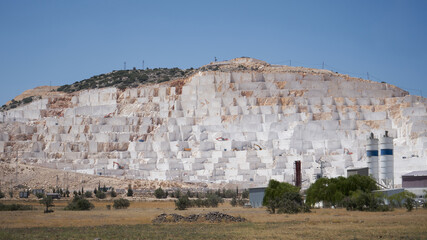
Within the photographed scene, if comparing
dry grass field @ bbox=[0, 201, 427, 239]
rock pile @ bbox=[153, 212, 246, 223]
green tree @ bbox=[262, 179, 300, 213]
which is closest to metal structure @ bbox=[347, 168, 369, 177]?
green tree @ bbox=[262, 179, 300, 213]

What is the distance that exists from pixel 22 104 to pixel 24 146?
18.9 metres

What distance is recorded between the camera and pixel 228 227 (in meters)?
34.1

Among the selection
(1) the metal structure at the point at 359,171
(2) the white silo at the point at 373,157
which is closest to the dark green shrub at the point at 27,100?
(1) the metal structure at the point at 359,171

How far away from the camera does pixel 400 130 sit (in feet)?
273

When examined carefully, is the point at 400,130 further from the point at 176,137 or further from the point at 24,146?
the point at 24,146

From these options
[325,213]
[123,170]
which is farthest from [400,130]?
[325,213]

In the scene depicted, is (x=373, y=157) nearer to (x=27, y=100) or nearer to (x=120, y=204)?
(x=120, y=204)

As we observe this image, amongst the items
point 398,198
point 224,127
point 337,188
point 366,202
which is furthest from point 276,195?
point 224,127

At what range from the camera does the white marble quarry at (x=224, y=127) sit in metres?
79.6

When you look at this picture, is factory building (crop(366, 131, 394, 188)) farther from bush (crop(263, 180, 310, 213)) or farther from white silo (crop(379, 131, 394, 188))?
bush (crop(263, 180, 310, 213))

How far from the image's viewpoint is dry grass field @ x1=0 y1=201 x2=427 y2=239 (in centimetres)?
2975

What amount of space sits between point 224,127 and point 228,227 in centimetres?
5408

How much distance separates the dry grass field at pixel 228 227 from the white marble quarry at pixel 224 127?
36336 millimetres

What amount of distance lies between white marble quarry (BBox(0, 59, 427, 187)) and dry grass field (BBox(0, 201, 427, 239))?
36.3m
